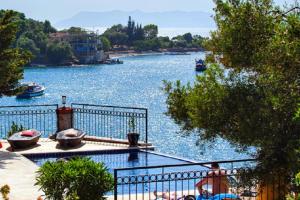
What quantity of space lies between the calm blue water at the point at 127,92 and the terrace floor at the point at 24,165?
8.66 metres

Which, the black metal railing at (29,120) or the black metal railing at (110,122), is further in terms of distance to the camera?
the black metal railing at (29,120)

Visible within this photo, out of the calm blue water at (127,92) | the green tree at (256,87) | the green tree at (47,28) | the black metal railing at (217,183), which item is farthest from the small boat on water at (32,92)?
the green tree at (47,28)

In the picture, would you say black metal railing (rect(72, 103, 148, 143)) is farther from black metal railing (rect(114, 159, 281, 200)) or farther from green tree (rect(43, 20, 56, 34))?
green tree (rect(43, 20, 56, 34))

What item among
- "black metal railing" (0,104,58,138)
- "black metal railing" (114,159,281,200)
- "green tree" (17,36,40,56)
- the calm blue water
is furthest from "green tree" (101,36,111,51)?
"black metal railing" (114,159,281,200)

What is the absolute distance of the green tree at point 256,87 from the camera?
8.21 m

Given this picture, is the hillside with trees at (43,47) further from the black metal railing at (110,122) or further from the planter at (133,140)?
the planter at (133,140)

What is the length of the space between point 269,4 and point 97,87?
90.5 metres

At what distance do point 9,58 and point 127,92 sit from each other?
72.0 m

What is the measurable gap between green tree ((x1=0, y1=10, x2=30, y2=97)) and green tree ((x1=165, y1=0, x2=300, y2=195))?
897 cm

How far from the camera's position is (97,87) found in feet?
325

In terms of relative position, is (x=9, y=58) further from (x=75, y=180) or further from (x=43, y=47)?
(x=43, y=47)

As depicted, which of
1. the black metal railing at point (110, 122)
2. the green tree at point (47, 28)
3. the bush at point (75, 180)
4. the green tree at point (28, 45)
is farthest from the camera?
the green tree at point (47, 28)

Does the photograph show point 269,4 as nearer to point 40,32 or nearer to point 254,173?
point 254,173

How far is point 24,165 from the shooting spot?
15586mm
